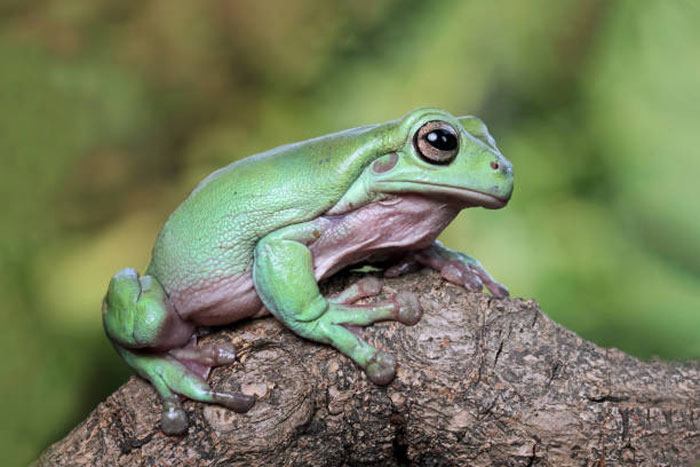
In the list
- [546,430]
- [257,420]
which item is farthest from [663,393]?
[257,420]

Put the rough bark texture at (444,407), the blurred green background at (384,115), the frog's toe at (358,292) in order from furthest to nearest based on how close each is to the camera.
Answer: the blurred green background at (384,115), the frog's toe at (358,292), the rough bark texture at (444,407)

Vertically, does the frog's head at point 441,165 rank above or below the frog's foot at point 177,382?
above

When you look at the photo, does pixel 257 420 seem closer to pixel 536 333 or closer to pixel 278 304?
pixel 278 304

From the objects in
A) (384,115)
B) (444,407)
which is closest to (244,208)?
(444,407)

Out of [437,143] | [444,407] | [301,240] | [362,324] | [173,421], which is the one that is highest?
[437,143]

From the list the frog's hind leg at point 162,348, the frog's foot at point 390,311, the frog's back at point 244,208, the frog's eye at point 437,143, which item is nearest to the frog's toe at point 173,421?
the frog's hind leg at point 162,348

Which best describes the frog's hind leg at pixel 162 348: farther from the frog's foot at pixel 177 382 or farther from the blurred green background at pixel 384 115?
the blurred green background at pixel 384 115

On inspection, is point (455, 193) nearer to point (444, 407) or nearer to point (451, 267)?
point (451, 267)
